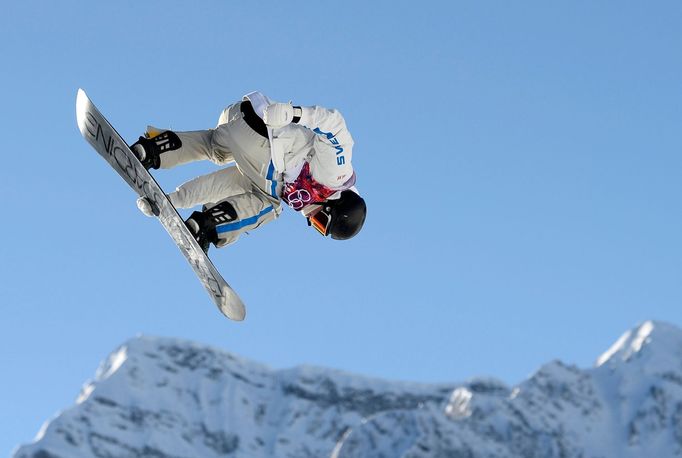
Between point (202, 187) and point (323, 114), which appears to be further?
point (202, 187)

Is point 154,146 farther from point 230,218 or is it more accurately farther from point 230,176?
point 230,218

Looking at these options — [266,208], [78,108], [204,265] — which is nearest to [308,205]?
[266,208]

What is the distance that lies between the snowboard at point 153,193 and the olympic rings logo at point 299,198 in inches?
55.8

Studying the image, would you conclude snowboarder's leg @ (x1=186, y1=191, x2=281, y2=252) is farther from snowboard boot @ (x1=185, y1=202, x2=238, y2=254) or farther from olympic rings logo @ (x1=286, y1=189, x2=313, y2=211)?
olympic rings logo @ (x1=286, y1=189, x2=313, y2=211)

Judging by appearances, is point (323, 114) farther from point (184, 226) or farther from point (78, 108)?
point (78, 108)

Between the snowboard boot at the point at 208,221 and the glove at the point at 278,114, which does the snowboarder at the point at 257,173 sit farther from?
the glove at the point at 278,114

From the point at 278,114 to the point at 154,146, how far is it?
2441 millimetres

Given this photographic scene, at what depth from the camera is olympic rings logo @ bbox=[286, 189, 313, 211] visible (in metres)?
17.0

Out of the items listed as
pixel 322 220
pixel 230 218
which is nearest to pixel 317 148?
pixel 322 220

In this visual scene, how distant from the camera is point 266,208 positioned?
1738 cm

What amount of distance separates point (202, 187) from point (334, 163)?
197 centimetres

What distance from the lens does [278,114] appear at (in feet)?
50.8

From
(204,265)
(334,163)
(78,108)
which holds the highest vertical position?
(78,108)

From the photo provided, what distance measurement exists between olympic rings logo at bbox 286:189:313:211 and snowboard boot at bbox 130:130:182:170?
66.8 inches
